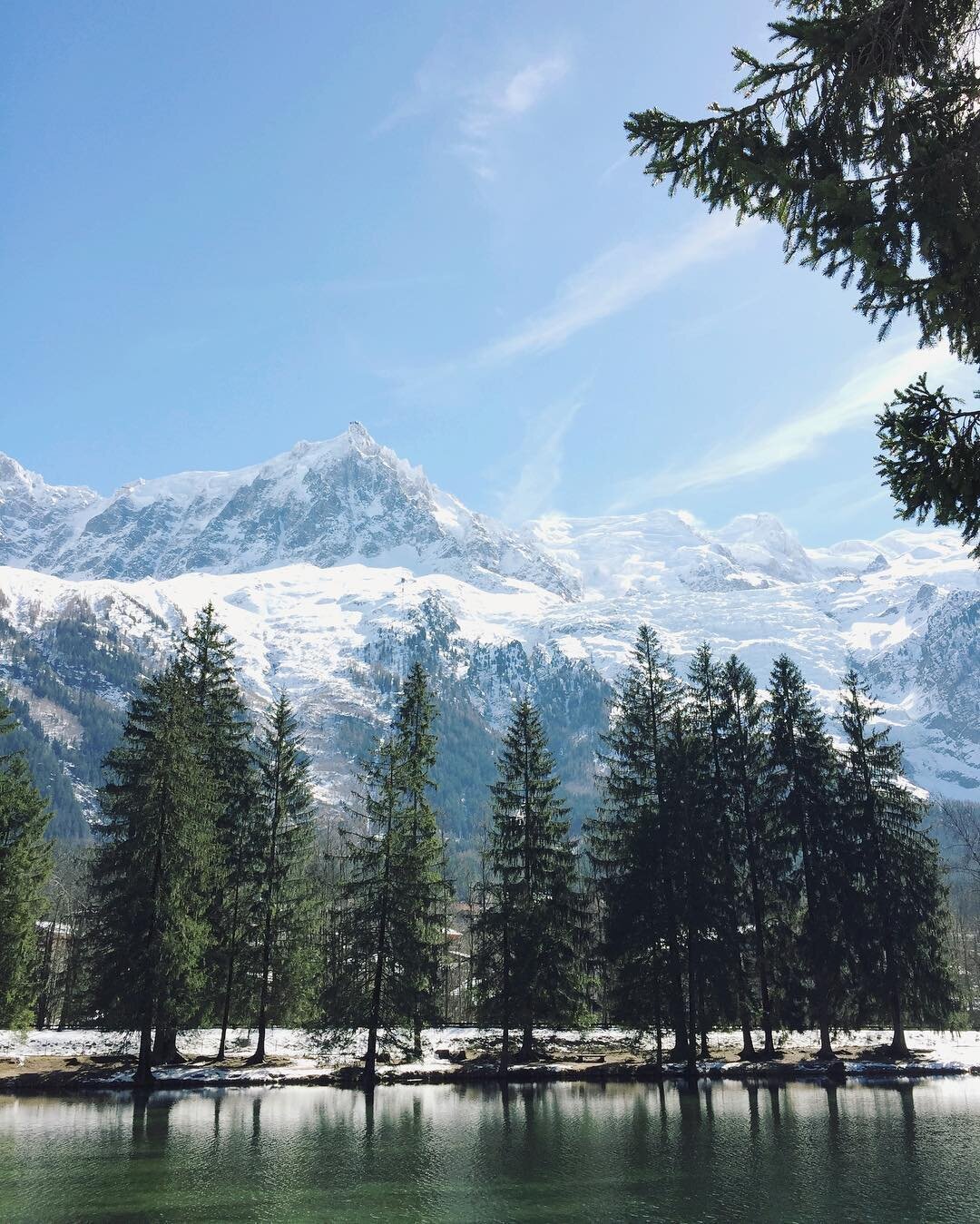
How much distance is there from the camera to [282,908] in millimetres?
40719

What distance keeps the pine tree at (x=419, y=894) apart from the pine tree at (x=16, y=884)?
1551 cm

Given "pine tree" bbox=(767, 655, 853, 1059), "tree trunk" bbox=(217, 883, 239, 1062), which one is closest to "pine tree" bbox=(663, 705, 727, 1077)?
"pine tree" bbox=(767, 655, 853, 1059)

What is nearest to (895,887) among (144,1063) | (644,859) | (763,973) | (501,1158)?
(763,973)

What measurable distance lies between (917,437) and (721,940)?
34.2 meters

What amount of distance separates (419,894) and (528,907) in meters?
5.31

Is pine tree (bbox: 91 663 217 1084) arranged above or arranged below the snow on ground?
above

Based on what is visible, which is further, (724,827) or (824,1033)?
(724,827)

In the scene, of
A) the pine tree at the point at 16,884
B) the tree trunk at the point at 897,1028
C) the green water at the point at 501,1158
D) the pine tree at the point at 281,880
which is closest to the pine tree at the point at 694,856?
the green water at the point at 501,1158

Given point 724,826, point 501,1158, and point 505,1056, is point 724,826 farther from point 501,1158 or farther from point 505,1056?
point 501,1158

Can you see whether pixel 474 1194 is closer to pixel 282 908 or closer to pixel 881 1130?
pixel 881 1130

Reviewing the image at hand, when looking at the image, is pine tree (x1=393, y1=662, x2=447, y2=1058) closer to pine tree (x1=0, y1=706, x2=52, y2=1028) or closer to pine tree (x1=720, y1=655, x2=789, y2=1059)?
pine tree (x1=720, y1=655, x2=789, y2=1059)

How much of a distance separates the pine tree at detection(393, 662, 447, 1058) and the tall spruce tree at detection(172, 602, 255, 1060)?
25.0ft

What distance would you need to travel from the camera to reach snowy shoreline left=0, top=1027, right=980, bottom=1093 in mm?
35219

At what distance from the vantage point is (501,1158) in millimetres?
22094
